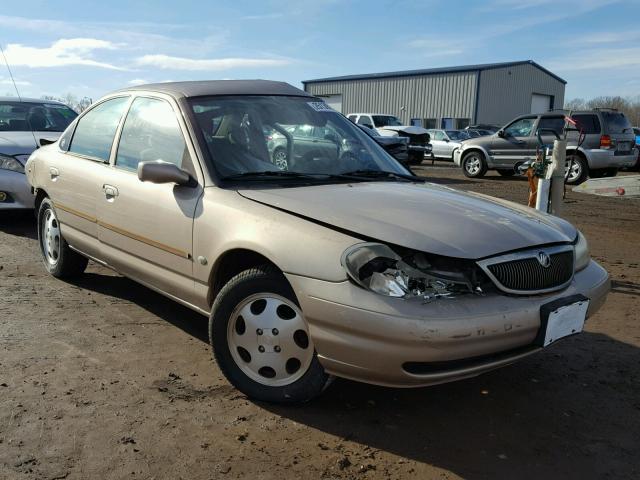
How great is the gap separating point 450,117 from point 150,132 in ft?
133

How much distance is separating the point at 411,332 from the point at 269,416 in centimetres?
95

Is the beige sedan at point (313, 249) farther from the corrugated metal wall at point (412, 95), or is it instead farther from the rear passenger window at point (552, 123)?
the corrugated metal wall at point (412, 95)

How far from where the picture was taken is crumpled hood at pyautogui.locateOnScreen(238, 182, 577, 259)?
2771mm

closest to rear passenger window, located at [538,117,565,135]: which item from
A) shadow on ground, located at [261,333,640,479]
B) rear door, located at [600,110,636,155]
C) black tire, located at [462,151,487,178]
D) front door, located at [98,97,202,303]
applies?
rear door, located at [600,110,636,155]

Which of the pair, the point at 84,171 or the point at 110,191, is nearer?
the point at 110,191

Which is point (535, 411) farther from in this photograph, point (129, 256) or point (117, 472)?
point (129, 256)

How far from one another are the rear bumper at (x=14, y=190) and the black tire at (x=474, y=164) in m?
12.3

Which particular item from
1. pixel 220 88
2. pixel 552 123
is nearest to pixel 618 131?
pixel 552 123

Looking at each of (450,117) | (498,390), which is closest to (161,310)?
(498,390)

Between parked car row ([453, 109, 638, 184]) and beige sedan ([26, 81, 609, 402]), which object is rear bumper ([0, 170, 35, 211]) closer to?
beige sedan ([26, 81, 609, 402])

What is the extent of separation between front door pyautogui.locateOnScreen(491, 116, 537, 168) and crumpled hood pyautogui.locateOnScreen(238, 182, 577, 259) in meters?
13.1

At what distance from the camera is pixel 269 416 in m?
3.06

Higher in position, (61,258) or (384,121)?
(384,121)

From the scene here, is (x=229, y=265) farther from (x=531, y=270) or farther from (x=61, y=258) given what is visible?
(x=61, y=258)
